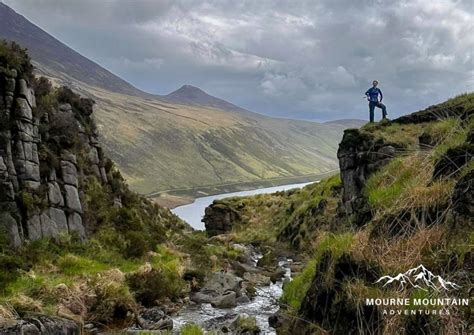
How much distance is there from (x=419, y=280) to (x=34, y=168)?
24155 millimetres

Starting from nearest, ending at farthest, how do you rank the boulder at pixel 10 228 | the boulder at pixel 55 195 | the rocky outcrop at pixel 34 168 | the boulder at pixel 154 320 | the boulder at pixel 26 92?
the boulder at pixel 154 320
the boulder at pixel 10 228
the rocky outcrop at pixel 34 168
the boulder at pixel 26 92
the boulder at pixel 55 195

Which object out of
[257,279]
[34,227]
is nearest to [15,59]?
[34,227]

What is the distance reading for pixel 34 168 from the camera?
89.9 ft

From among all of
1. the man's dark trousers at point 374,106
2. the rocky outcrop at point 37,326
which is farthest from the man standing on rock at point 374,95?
the rocky outcrop at point 37,326

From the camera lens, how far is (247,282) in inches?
1252

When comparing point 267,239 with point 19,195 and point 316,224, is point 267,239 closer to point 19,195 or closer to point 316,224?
point 316,224

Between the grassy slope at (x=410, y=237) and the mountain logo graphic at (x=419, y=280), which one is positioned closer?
the mountain logo graphic at (x=419, y=280)

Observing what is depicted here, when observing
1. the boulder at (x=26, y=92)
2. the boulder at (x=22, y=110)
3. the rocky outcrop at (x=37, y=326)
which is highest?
the boulder at (x=26, y=92)

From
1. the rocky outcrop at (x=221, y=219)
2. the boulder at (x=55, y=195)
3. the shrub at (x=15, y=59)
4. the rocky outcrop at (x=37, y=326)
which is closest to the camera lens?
the rocky outcrop at (x=37, y=326)

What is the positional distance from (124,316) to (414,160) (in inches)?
562

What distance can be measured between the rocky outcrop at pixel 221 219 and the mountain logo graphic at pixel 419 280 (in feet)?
243

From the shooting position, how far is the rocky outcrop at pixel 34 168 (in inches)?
990

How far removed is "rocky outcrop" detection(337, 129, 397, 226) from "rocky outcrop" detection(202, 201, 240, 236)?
50.9 meters

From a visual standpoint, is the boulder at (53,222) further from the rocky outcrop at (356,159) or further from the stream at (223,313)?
the rocky outcrop at (356,159)
